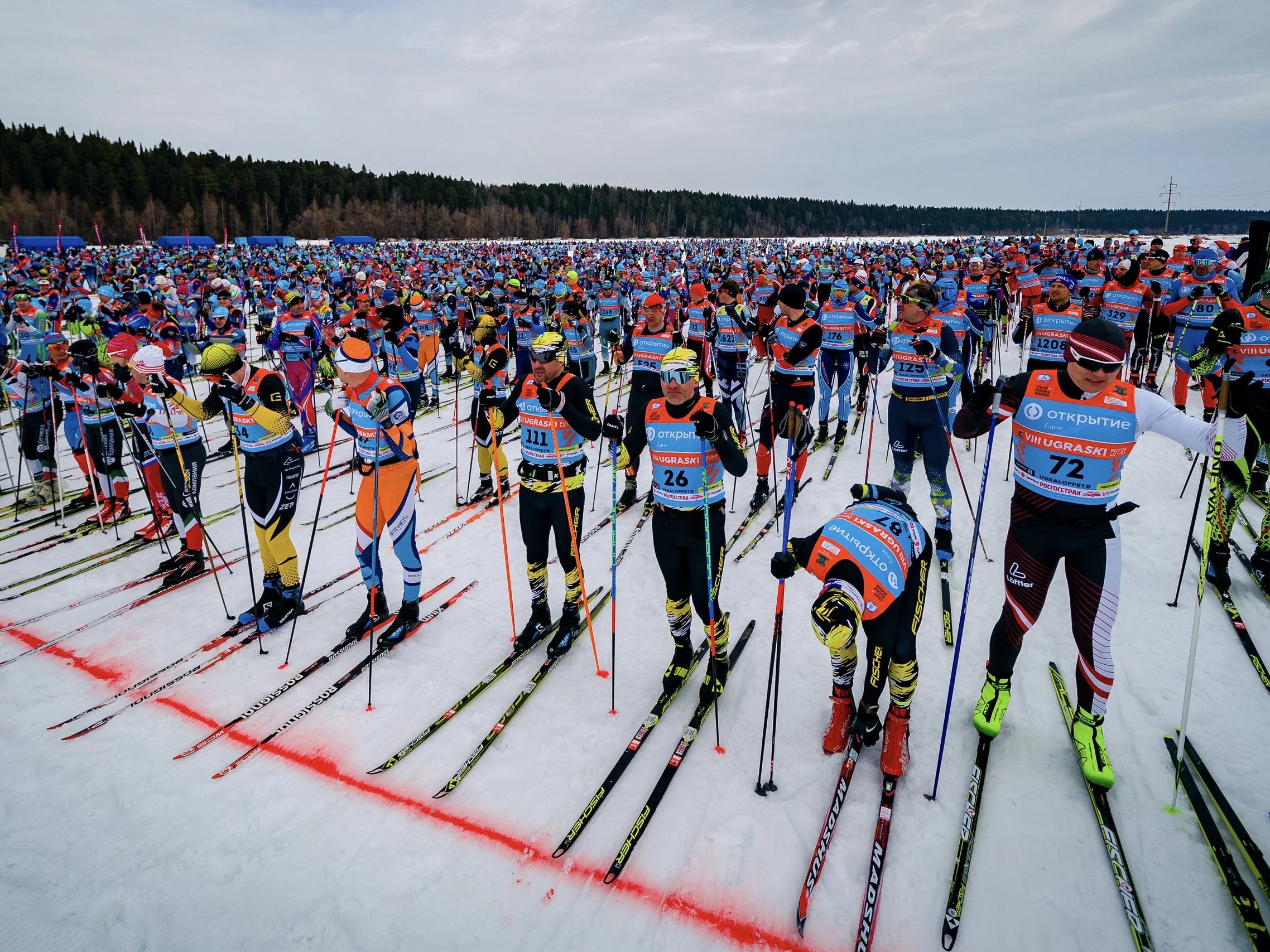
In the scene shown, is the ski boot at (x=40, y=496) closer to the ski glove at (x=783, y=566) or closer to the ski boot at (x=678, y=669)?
the ski boot at (x=678, y=669)

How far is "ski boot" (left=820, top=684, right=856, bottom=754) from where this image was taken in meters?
3.67

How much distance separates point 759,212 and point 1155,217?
282ft

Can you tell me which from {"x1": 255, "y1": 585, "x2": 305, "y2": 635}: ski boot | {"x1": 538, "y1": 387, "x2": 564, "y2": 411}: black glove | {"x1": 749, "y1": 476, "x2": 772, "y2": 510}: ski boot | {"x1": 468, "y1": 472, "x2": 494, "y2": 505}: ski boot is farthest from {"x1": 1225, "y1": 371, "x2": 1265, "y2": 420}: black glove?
{"x1": 468, "y1": 472, "x2": 494, "y2": 505}: ski boot

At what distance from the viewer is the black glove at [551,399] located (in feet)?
13.9

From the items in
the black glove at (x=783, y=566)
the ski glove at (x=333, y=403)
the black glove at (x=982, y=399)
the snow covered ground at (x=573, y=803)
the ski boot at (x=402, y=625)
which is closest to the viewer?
the snow covered ground at (x=573, y=803)

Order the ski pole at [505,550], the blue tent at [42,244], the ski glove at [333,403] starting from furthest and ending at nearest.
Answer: the blue tent at [42,244] → the ski glove at [333,403] → the ski pole at [505,550]

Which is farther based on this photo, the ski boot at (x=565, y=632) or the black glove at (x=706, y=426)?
the ski boot at (x=565, y=632)

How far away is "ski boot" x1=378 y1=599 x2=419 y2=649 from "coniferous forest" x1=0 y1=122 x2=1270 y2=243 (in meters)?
59.8

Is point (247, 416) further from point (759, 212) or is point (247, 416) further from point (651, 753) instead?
point (759, 212)

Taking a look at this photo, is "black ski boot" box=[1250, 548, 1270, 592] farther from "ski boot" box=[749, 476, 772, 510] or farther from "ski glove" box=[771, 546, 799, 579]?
"ski glove" box=[771, 546, 799, 579]

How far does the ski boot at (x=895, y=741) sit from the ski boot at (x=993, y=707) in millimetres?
578

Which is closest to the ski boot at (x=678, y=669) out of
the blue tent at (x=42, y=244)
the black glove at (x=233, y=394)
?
the black glove at (x=233, y=394)

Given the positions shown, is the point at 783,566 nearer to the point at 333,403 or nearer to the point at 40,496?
the point at 40,496

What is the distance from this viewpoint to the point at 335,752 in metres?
3.87
